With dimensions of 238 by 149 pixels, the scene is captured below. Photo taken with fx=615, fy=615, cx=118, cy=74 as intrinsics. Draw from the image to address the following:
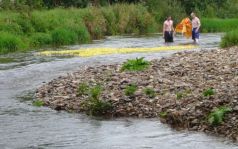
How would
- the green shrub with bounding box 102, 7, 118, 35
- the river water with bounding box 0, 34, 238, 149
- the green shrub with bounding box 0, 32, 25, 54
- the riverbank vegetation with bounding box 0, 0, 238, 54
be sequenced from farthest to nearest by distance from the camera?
the green shrub with bounding box 102, 7, 118, 35 → the riverbank vegetation with bounding box 0, 0, 238, 54 → the green shrub with bounding box 0, 32, 25, 54 → the river water with bounding box 0, 34, 238, 149

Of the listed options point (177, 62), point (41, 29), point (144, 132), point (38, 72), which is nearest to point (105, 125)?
point (144, 132)

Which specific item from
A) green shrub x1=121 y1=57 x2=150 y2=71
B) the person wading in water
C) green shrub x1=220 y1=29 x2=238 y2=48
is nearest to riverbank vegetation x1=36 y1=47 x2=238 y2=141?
green shrub x1=121 y1=57 x2=150 y2=71

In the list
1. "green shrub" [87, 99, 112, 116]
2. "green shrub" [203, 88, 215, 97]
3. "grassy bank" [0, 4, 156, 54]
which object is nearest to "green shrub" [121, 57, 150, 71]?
"green shrub" [87, 99, 112, 116]

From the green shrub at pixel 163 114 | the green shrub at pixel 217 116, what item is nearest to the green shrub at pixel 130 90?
the green shrub at pixel 163 114

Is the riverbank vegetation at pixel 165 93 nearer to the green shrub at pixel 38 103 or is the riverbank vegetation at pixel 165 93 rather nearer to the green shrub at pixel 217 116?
the green shrub at pixel 217 116

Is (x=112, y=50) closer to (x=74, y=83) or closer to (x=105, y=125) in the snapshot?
(x=74, y=83)

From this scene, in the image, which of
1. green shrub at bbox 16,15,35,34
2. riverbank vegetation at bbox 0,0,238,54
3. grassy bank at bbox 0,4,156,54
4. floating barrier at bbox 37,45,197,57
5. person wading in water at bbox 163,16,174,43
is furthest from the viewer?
green shrub at bbox 16,15,35,34

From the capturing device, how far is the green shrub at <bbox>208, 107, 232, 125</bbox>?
43.3 feet

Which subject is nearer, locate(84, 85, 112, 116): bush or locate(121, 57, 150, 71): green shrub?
locate(84, 85, 112, 116): bush

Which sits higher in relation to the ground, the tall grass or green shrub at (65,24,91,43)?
green shrub at (65,24,91,43)

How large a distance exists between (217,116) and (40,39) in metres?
29.0

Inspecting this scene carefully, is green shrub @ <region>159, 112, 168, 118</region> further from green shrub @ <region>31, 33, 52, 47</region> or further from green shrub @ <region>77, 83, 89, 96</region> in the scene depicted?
green shrub @ <region>31, 33, 52, 47</region>

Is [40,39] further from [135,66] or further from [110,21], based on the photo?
[135,66]

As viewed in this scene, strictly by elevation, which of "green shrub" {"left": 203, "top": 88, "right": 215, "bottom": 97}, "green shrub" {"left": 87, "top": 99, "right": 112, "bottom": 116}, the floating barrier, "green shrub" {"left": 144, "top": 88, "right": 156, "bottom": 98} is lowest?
the floating barrier
